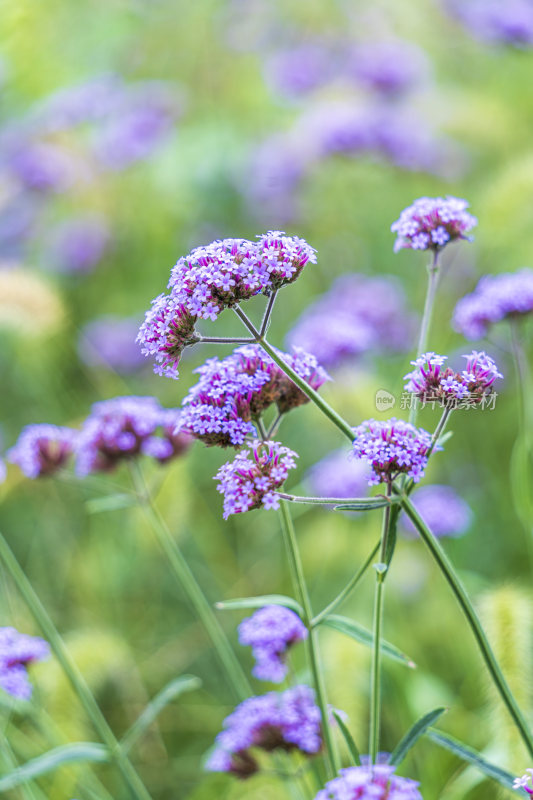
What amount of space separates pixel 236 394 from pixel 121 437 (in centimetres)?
59

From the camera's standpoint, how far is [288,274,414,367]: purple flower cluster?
284cm

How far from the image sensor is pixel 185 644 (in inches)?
120

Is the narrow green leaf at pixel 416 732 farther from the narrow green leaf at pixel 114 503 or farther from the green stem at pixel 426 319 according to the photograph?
the narrow green leaf at pixel 114 503

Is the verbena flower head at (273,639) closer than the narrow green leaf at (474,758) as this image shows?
No

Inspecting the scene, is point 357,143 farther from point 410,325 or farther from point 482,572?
point 482,572

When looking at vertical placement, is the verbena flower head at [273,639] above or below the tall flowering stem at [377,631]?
above

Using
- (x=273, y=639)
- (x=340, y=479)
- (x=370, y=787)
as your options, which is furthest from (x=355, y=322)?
(x=370, y=787)

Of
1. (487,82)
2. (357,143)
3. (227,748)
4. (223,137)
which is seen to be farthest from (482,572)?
(487,82)

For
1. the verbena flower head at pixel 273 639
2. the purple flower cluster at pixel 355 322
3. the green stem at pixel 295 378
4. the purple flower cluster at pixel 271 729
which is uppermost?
the purple flower cluster at pixel 355 322

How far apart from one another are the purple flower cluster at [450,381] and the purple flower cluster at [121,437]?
2.32 ft

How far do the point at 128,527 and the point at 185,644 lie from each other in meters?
0.63

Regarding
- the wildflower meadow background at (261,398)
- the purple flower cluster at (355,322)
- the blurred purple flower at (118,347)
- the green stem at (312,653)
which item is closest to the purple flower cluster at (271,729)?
the wildflower meadow background at (261,398)

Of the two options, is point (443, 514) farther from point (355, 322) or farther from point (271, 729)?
point (271, 729)

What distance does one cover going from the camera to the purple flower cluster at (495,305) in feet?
6.79
